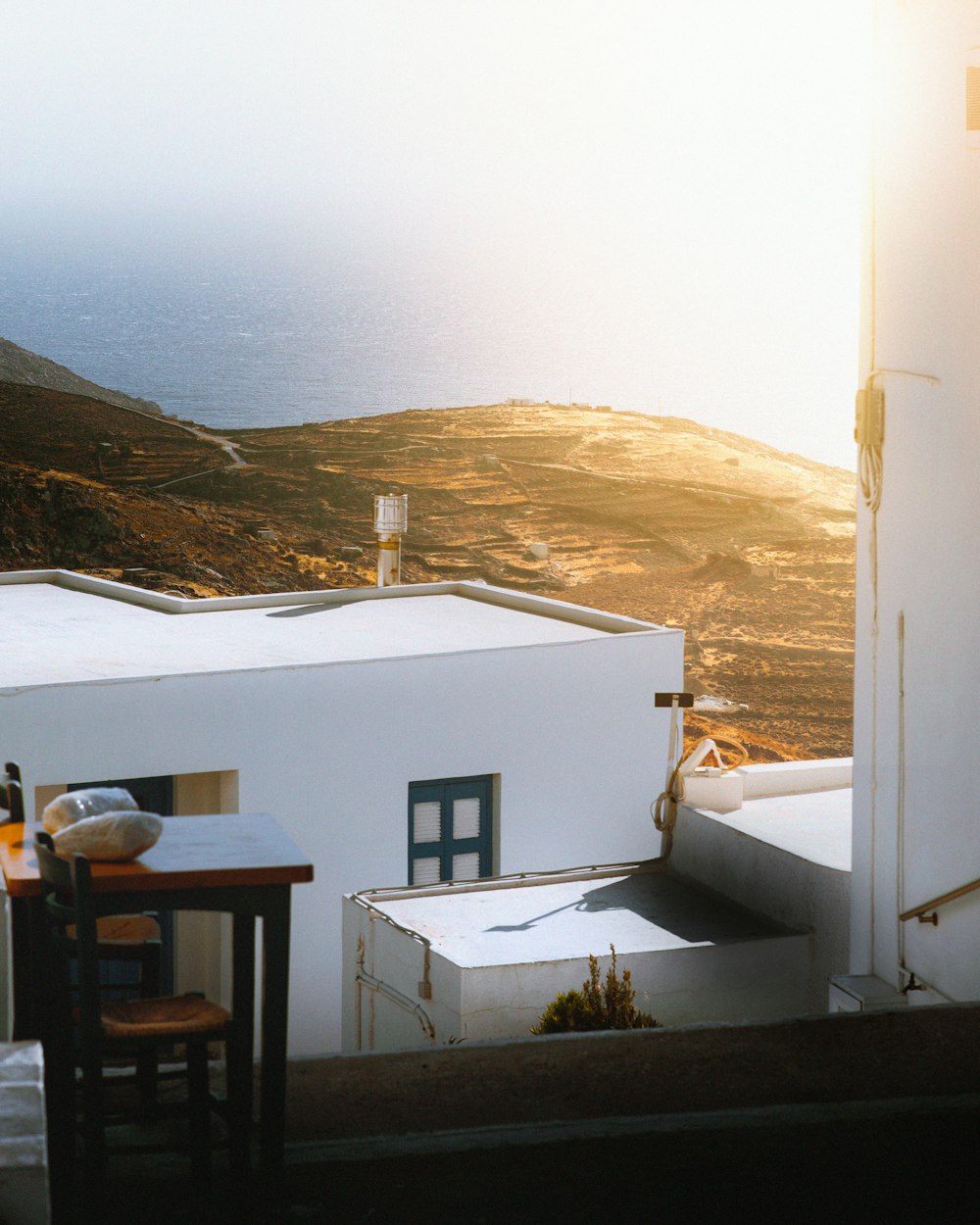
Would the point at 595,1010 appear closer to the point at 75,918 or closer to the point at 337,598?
the point at 75,918

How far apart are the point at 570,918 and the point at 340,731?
7.97 feet

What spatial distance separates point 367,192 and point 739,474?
1727 centimetres

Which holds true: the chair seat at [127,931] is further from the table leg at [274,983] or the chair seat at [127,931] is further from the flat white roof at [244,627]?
the flat white roof at [244,627]

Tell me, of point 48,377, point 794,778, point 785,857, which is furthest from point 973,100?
point 48,377

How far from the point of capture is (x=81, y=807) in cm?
307

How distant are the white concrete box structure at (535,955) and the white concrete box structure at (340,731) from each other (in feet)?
4.62

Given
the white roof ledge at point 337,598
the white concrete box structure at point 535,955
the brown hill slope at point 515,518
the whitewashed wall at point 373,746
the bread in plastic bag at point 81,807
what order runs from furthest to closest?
the brown hill slope at point 515,518, the white roof ledge at point 337,598, the whitewashed wall at point 373,746, the white concrete box structure at point 535,955, the bread in plastic bag at point 81,807

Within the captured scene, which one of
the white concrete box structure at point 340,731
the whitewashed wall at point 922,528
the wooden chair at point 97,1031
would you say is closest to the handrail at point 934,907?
the whitewashed wall at point 922,528

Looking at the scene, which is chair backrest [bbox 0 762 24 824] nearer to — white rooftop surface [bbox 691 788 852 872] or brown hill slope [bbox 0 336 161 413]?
white rooftop surface [bbox 691 788 852 872]

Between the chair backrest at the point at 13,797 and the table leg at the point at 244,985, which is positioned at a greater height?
the chair backrest at the point at 13,797

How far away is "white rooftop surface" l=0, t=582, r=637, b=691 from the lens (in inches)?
379

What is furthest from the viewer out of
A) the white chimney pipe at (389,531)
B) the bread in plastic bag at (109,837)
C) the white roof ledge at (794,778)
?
the white chimney pipe at (389,531)

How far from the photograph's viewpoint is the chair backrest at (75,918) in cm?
278

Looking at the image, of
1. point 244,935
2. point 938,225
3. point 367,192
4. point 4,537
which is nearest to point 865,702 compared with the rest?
point 938,225
